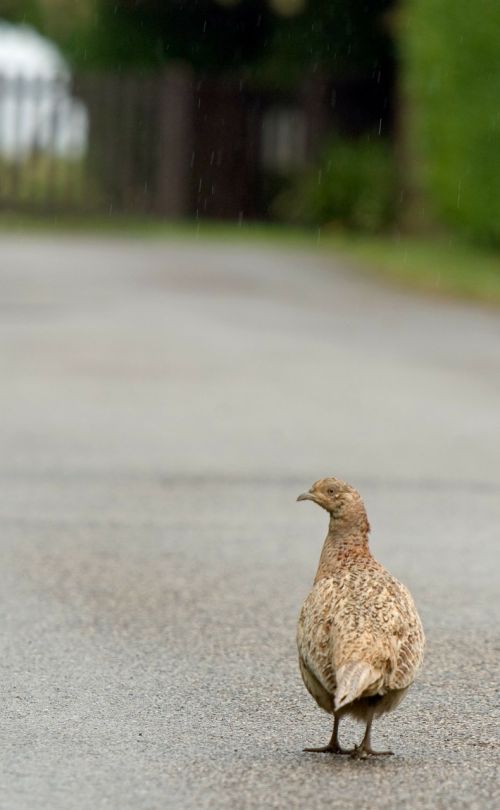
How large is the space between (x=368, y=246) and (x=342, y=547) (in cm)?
1850

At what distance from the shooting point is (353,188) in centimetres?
2602

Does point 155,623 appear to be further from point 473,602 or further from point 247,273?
point 247,273

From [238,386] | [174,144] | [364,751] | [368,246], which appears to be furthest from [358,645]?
[174,144]

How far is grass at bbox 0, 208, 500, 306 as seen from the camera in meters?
18.4

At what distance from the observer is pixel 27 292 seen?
58.9 ft

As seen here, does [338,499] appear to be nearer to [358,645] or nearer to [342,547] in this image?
[342,547]

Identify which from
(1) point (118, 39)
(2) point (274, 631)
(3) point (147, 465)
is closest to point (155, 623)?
(2) point (274, 631)

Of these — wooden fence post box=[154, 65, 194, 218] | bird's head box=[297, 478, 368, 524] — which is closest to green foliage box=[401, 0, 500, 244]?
wooden fence post box=[154, 65, 194, 218]

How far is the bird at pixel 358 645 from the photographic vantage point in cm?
432

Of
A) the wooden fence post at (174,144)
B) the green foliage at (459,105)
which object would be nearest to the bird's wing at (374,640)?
the green foliage at (459,105)

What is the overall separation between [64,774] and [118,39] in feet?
94.8

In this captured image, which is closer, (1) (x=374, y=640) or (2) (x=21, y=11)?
(1) (x=374, y=640)

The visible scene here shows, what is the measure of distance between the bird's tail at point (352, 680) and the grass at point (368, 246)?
42.6 feet

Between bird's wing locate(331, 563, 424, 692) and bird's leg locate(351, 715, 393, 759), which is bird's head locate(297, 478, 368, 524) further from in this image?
bird's leg locate(351, 715, 393, 759)
